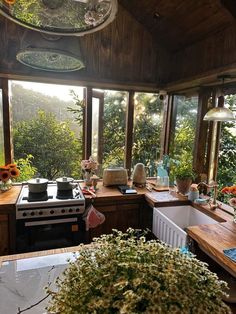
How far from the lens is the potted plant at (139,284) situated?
0.54 metres

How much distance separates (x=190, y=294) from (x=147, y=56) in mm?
2906

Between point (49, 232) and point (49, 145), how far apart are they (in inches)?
44.5

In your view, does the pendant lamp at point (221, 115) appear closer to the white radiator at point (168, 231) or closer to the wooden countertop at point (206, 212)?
the wooden countertop at point (206, 212)

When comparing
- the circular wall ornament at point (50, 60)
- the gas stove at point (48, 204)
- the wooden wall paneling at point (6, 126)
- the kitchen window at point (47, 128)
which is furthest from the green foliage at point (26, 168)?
the circular wall ornament at point (50, 60)

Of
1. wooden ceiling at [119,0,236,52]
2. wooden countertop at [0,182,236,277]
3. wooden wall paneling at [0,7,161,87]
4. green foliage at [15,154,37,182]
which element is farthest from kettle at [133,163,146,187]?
wooden ceiling at [119,0,236,52]

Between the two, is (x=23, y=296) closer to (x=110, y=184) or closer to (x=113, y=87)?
(x=110, y=184)

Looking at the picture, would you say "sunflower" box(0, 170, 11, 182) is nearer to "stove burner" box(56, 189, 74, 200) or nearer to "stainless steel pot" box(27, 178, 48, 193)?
"stainless steel pot" box(27, 178, 48, 193)

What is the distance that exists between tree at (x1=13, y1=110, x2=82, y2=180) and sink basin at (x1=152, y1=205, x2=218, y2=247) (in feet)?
4.20

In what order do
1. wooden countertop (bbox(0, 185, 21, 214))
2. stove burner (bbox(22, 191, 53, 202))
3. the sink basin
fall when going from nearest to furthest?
the sink basin < wooden countertop (bbox(0, 185, 21, 214)) < stove burner (bbox(22, 191, 53, 202))

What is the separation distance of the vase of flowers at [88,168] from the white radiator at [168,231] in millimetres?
928

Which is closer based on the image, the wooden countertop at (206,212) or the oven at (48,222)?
the wooden countertop at (206,212)

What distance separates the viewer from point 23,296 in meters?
0.96

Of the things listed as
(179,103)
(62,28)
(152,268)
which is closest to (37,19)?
(62,28)

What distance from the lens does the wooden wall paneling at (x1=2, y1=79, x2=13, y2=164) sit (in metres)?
2.63
